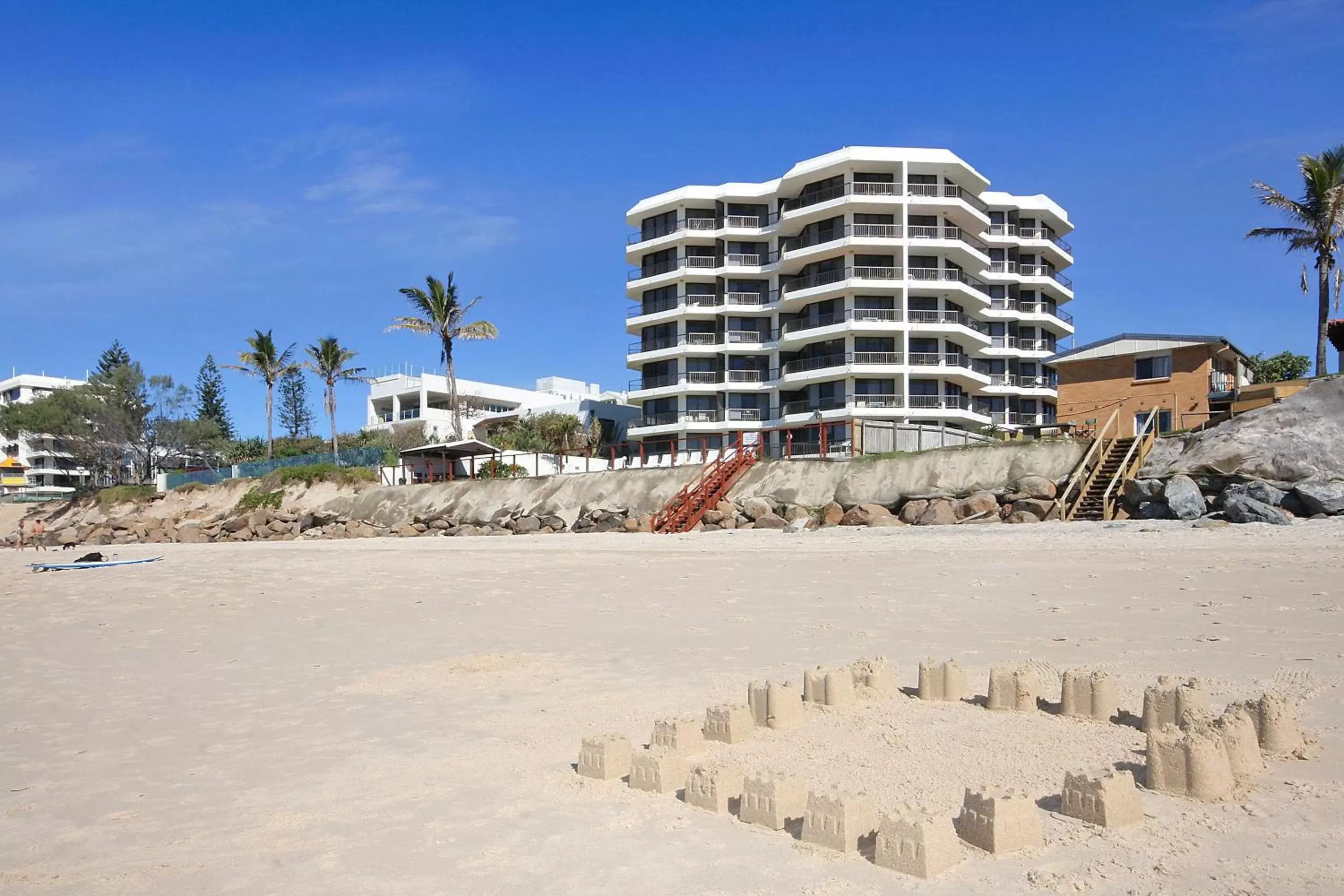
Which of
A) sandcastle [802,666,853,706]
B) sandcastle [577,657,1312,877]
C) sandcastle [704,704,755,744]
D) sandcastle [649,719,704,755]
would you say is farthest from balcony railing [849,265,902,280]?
sandcastle [649,719,704,755]

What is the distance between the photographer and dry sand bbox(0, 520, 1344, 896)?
3.53 metres

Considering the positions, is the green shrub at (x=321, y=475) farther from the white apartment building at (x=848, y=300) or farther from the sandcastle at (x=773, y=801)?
the sandcastle at (x=773, y=801)

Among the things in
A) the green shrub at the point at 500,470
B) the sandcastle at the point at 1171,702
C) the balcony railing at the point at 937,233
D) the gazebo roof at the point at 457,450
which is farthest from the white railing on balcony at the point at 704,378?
the sandcastle at the point at 1171,702

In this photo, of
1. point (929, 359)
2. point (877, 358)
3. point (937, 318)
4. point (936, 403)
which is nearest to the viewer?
point (877, 358)

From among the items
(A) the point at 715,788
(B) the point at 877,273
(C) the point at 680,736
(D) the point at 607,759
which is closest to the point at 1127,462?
(C) the point at 680,736

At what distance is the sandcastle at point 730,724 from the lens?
16.3 ft

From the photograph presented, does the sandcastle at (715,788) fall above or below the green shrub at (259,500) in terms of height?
below

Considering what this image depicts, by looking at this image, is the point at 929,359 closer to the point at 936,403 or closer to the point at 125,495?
the point at 936,403

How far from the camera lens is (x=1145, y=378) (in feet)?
125

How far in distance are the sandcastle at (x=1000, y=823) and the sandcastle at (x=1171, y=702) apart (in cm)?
156

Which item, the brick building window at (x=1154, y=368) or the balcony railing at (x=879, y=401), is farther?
the balcony railing at (x=879, y=401)

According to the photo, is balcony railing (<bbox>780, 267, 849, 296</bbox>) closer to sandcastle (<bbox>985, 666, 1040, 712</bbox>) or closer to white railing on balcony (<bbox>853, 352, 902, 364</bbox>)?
white railing on balcony (<bbox>853, 352, 902, 364</bbox>)

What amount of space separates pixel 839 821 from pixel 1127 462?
19393 millimetres

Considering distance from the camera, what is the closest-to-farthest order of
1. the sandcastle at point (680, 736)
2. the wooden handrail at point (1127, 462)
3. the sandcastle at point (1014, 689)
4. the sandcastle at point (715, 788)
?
the sandcastle at point (715, 788), the sandcastle at point (680, 736), the sandcastle at point (1014, 689), the wooden handrail at point (1127, 462)
